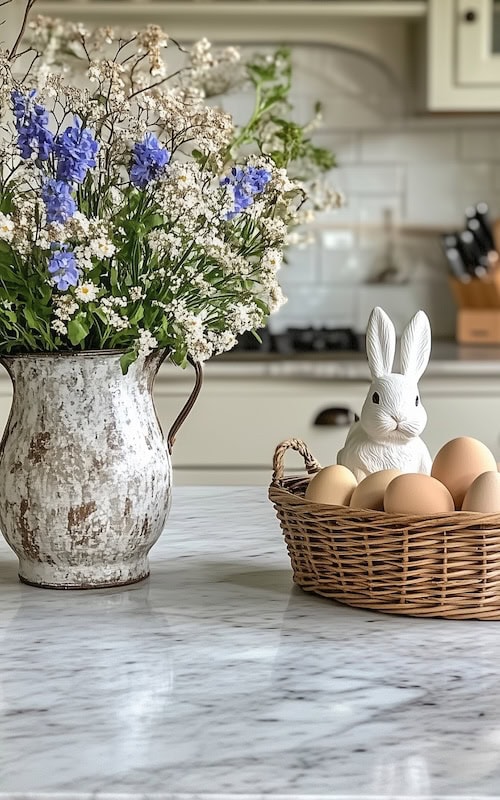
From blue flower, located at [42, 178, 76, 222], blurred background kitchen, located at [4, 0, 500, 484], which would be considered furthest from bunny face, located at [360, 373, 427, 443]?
blurred background kitchen, located at [4, 0, 500, 484]

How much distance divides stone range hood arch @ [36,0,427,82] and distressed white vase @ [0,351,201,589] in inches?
84.1

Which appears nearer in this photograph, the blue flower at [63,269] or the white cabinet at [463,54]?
the blue flower at [63,269]

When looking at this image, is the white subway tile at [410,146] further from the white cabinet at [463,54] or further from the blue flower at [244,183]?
the blue flower at [244,183]

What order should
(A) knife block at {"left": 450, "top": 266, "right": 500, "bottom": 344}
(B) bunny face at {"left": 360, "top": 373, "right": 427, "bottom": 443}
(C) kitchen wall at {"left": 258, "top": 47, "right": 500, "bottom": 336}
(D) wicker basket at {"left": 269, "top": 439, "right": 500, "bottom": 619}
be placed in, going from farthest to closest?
1. (C) kitchen wall at {"left": 258, "top": 47, "right": 500, "bottom": 336}
2. (A) knife block at {"left": 450, "top": 266, "right": 500, "bottom": 344}
3. (B) bunny face at {"left": 360, "top": 373, "right": 427, "bottom": 443}
4. (D) wicker basket at {"left": 269, "top": 439, "right": 500, "bottom": 619}

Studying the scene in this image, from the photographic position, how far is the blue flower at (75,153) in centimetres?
88

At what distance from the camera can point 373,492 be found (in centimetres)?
93

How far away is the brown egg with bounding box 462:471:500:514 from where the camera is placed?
0.89m

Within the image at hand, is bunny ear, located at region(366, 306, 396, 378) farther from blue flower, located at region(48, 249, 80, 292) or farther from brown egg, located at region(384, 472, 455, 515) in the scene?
blue flower, located at region(48, 249, 80, 292)

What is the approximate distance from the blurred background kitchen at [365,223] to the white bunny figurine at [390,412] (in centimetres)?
148

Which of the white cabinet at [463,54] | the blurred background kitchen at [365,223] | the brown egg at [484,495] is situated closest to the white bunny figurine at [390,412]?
the brown egg at [484,495]

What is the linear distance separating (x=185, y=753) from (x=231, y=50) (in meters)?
1.38

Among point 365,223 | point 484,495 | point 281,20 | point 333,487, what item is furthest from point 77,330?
point 365,223

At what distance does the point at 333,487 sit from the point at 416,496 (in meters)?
0.08

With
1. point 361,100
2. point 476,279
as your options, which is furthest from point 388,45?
point 476,279
